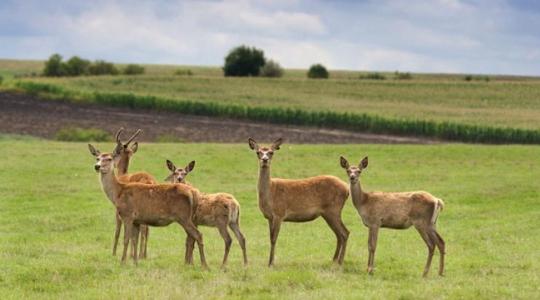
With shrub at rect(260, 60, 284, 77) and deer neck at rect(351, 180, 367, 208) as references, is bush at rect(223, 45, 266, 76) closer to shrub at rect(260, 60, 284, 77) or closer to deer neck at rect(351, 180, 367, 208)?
shrub at rect(260, 60, 284, 77)

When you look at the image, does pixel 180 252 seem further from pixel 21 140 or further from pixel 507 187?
pixel 21 140

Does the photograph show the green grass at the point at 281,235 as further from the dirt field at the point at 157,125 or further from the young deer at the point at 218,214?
the dirt field at the point at 157,125

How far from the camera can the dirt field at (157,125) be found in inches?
2267

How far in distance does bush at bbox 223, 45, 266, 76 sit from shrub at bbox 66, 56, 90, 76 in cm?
1883

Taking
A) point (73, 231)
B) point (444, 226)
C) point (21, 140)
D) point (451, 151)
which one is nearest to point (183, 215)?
point (73, 231)

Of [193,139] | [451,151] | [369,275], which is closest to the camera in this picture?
[369,275]

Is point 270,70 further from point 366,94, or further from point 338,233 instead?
point 338,233

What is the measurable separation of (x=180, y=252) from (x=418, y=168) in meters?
22.8

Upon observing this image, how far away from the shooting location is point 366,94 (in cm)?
9106

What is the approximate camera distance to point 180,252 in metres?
19.6

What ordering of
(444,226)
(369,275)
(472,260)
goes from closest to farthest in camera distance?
(369,275)
(472,260)
(444,226)

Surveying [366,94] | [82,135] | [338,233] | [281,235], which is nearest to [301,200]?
[338,233]

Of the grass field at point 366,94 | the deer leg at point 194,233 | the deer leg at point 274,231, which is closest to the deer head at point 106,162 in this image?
the deer leg at point 194,233

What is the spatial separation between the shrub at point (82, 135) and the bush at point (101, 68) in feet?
224
